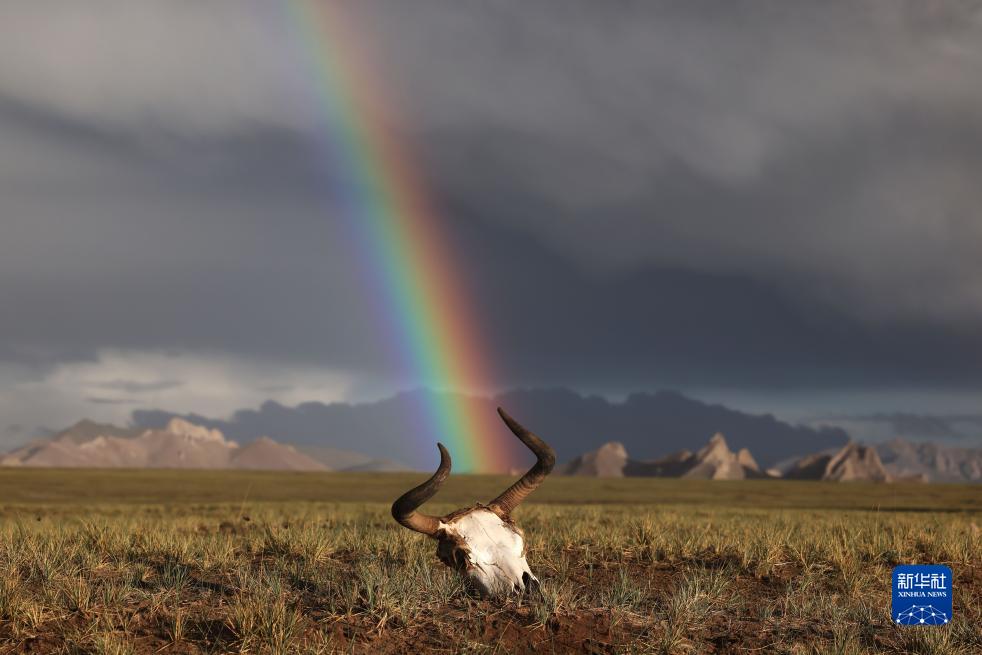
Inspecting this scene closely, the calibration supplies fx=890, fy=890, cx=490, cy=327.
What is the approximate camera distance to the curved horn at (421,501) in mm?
10117

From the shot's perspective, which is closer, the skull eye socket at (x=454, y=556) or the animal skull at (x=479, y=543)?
the animal skull at (x=479, y=543)

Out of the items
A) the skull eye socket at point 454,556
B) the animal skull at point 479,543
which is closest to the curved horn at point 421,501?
the animal skull at point 479,543

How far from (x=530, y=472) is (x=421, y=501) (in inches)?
70.3

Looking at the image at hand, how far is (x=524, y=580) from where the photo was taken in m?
10.7

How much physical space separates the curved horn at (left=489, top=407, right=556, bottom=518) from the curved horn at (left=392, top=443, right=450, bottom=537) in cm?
92

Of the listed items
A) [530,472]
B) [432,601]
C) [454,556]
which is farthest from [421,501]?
[530,472]

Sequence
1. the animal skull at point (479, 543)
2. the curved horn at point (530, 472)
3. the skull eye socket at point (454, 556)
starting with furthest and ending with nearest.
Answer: the curved horn at point (530, 472), the skull eye socket at point (454, 556), the animal skull at point (479, 543)

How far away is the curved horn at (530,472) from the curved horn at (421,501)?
0.92 metres

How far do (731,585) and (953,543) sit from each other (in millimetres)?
6522

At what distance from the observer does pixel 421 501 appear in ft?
33.8

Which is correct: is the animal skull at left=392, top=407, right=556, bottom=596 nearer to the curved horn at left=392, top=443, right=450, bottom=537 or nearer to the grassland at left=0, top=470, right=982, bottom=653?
the curved horn at left=392, top=443, right=450, bottom=537

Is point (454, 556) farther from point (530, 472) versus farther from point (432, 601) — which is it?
point (530, 472)

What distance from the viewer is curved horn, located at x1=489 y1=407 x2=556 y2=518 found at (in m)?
11.1

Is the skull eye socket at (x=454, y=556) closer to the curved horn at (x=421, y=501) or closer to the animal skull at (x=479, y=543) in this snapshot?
the animal skull at (x=479, y=543)
